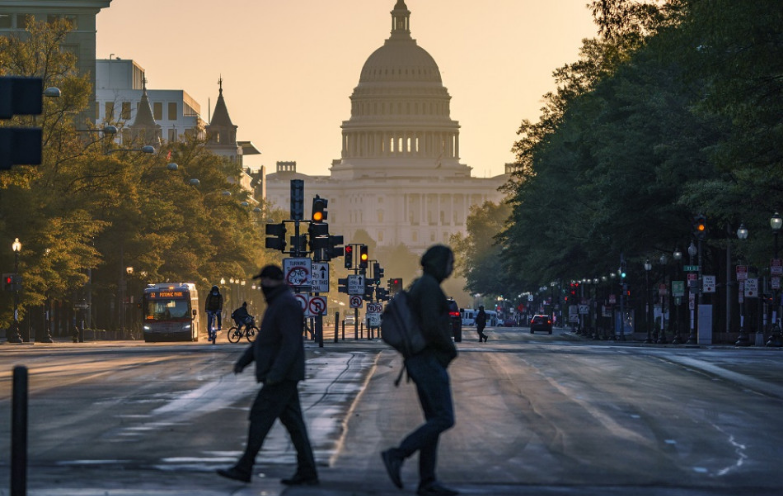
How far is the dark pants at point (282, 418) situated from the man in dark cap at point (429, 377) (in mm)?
846

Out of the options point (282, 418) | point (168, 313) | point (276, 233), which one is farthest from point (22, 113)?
point (168, 313)

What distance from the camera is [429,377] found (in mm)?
14594

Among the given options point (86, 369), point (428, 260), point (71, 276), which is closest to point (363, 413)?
point (428, 260)

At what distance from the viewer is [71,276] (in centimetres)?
7406

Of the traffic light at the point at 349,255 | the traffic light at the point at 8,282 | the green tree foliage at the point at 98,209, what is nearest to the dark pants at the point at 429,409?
the green tree foliage at the point at 98,209

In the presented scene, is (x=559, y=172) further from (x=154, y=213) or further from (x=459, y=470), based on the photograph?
(x=459, y=470)

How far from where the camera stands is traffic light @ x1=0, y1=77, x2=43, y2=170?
14742 mm

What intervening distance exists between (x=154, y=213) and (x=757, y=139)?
52429 mm

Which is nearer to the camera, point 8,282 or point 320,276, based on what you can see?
point 320,276

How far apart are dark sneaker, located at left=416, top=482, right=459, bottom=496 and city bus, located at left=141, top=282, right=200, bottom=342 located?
6668 centimetres

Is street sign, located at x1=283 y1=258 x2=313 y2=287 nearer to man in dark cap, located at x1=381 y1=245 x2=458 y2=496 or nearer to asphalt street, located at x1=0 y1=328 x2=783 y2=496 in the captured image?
asphalt street, located at x1=0 y1=328 x2=783 y2=496

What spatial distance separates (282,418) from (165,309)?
217 ft

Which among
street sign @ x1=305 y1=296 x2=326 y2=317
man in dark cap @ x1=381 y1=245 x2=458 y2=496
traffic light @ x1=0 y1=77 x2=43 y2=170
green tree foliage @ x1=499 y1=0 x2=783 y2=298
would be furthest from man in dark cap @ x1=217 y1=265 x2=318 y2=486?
street sign @ x1=305 y1=296 x2=326 y2=317

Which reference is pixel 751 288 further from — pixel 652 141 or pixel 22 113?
pixel 22 113
